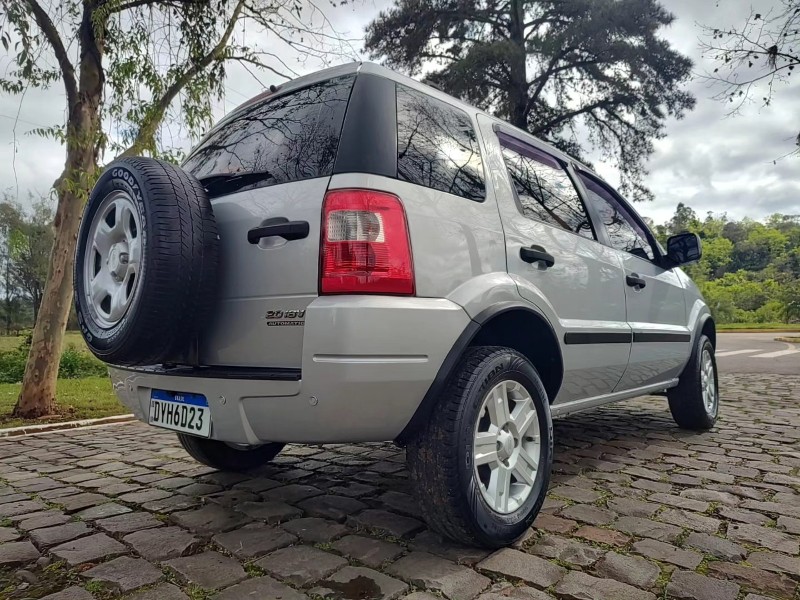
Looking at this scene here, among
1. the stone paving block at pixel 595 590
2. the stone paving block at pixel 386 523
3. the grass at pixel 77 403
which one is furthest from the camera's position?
the grass at pixel 77 403

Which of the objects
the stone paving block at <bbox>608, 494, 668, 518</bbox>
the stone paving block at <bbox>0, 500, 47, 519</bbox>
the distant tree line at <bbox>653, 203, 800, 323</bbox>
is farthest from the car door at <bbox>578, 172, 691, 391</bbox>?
the distant tree line at <bbox>653, 203, 800, 323</bbox>

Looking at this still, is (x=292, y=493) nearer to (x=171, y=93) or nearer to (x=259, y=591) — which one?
(x=259, y=591)

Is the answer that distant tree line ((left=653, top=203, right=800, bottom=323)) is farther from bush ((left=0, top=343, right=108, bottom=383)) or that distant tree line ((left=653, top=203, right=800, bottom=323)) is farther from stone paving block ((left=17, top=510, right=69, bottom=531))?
stone paving block ((left=17, top=510, right=69, bottom=531))

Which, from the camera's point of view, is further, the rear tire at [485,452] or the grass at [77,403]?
the grass at [77,403]

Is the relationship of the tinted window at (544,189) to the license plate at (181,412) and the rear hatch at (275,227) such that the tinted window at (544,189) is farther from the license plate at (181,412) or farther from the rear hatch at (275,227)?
the license plate at (181,412)

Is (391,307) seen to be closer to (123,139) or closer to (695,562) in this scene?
(695,562)

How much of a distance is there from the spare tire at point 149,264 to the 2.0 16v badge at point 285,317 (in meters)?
0.27

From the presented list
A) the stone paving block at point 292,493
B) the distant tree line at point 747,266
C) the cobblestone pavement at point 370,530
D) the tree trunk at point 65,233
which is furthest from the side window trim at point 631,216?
the distant tree line at point 747,266

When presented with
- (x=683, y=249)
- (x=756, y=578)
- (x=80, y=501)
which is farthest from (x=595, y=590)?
(x=683, y=249)

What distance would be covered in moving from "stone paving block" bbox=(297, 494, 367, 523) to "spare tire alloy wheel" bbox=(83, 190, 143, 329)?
1.22 meters

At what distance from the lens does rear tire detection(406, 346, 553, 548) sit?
6.66 feet

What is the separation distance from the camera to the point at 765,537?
229 centimetres

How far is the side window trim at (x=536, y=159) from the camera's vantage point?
2738mm

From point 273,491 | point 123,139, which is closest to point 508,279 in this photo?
point 273,491
